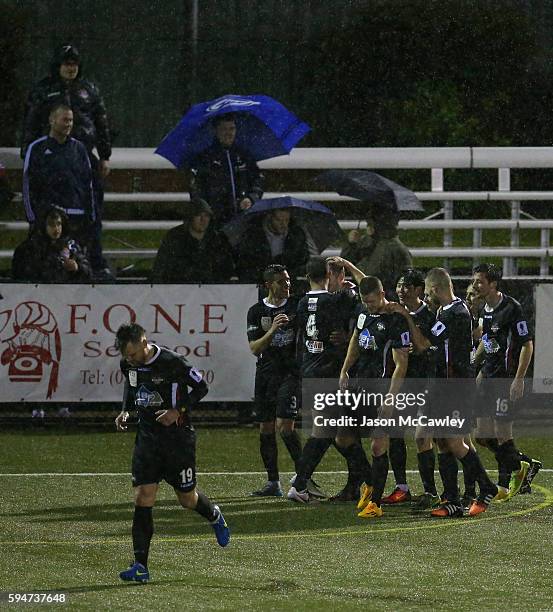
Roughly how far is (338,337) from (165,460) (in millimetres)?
3597

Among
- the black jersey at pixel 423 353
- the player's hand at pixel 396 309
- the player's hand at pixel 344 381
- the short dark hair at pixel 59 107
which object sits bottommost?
the player's hand at pixel 344 381

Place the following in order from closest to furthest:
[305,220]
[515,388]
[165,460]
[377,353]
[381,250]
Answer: [165,460] → [377,353] → [515,388] → [381,250] → [305,220]

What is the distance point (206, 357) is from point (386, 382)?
199 inches

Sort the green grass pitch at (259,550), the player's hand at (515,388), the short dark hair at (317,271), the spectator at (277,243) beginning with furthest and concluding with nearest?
the spectator at (277,243) < the short dark hair at (317,271) < the player's hand at (515,388) < the green grass pitch at (259,550)

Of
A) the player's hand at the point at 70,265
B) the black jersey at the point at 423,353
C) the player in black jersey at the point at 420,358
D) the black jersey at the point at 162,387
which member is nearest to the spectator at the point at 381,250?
the player's hand at the point at 70,265

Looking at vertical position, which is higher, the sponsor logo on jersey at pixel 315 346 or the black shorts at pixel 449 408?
the sponsor logo on jersey at pixel 315 346

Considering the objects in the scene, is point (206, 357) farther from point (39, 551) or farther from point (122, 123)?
point (122, 123)

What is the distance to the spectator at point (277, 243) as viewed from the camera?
677 inches

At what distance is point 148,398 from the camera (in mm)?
10055

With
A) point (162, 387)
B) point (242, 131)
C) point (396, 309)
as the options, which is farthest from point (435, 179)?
point (162, 387)

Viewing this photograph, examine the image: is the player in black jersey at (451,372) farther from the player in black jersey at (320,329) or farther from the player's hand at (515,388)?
the player in black jersey at (320,329)

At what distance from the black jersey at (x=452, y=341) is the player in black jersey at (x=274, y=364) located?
1.54 m

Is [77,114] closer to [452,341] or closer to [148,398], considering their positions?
[452,341]

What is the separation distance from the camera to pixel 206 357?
1748 centimetres
